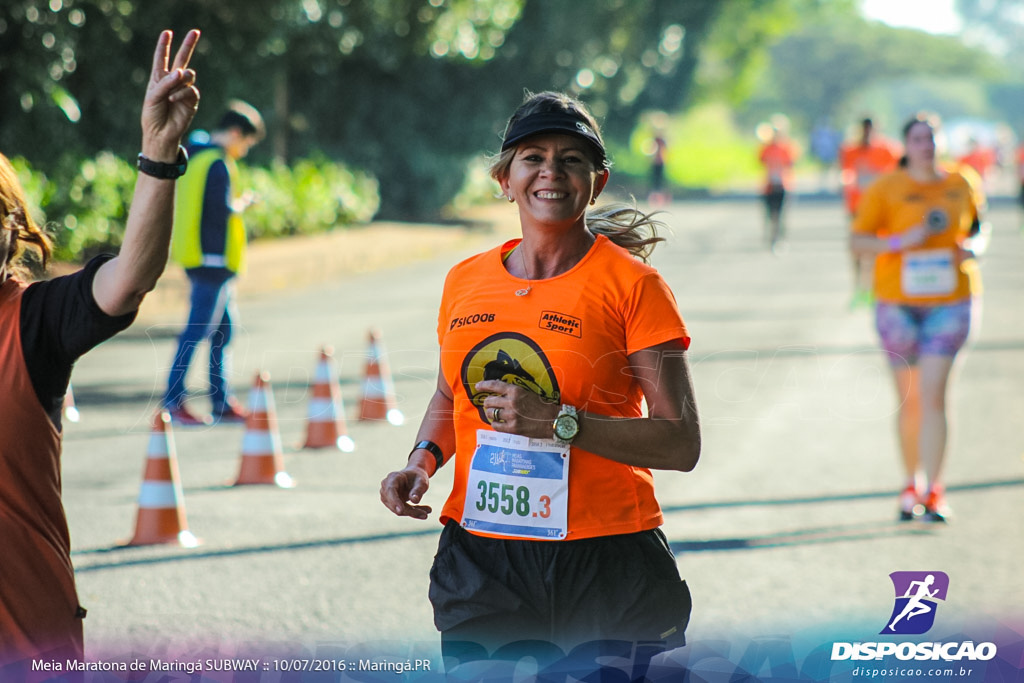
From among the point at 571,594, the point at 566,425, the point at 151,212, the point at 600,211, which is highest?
the point at 600,211

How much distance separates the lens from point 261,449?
7.55 m

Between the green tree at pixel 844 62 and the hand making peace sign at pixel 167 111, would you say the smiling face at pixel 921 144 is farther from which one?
the green tree at pixel 844 62

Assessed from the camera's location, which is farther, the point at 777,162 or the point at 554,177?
the point at 777,162

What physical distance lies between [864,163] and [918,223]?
352 inches

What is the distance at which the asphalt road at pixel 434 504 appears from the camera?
5277 millimetres

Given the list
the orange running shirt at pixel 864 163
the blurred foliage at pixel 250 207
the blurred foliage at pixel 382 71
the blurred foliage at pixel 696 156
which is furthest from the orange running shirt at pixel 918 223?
the blurred foliage at pixel 696 156

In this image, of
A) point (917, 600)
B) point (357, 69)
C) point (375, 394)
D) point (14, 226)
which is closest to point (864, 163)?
point (375, 394)

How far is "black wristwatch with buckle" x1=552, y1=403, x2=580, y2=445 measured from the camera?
2.92 metres

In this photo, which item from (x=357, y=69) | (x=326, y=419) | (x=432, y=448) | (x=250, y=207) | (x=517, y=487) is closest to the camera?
(x=517, y=487)

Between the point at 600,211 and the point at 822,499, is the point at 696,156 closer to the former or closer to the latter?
the point at 822,499

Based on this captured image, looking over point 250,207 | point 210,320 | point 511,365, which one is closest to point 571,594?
point 511,365

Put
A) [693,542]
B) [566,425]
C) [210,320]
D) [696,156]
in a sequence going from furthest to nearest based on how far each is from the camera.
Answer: [696,156] → [210,320] → [693,542] → [566,425]

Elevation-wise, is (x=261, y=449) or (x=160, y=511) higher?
(x=261, y=449)

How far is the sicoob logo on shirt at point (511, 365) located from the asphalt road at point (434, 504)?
62cm
